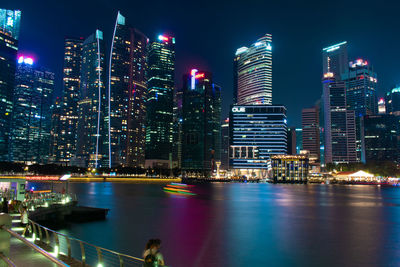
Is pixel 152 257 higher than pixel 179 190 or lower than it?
higher

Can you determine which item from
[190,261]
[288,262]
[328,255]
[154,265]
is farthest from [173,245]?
[154,265]

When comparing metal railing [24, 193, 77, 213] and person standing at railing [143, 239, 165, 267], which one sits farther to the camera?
metal railing [24, 193, 77, 213]

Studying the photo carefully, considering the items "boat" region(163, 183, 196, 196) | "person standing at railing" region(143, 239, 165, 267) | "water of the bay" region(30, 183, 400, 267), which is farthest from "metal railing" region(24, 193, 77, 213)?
"boat" region(163, 183, 196, 196)

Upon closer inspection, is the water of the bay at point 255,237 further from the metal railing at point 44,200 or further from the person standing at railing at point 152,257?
the person standing at railing at point 152,257

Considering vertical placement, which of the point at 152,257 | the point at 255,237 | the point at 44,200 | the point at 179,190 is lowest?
the point at 179,190

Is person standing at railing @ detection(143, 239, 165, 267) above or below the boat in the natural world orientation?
above

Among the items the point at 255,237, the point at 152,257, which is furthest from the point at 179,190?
the point at 152,257

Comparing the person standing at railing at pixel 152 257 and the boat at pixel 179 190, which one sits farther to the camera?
the boat at pixel 179 190

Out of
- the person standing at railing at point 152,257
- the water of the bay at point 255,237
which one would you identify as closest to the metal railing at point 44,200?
the water of the bay at point 255,237

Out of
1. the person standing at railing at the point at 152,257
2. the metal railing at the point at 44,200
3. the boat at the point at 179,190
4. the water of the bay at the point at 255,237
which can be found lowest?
the boat at the point at 179,190

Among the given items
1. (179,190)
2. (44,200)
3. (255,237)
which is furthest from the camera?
(179,190)

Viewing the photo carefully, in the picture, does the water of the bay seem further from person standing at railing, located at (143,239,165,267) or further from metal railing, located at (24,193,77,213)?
person standing at railing, located at (143,239,165,267)

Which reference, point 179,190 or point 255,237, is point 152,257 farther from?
point 179,190

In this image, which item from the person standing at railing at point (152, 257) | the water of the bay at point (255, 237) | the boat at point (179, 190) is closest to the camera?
the person standing at railing at point (152, 257)
